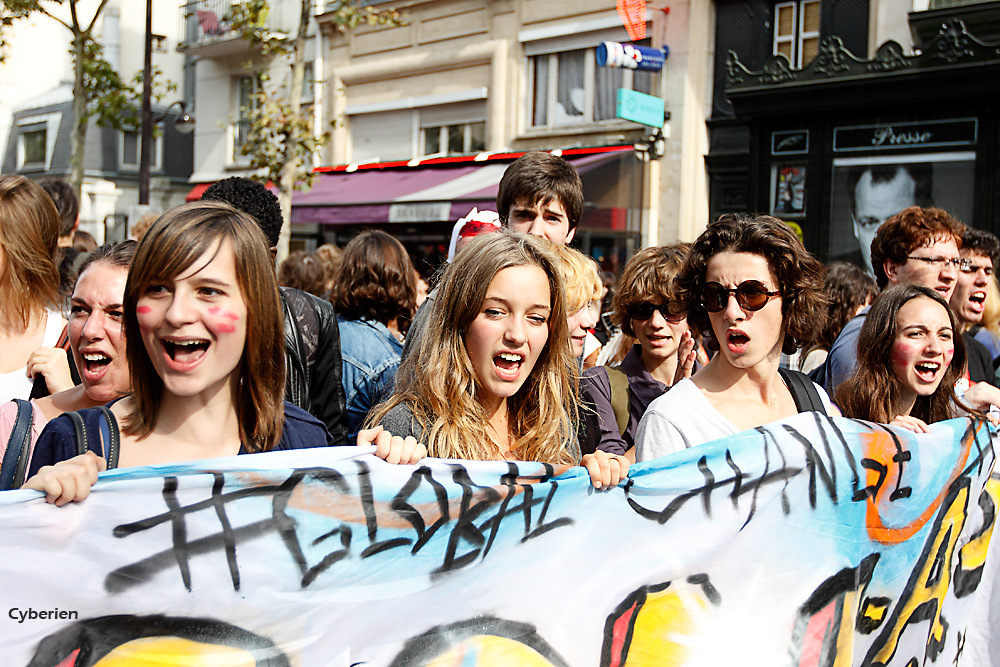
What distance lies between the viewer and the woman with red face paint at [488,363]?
7.32ft

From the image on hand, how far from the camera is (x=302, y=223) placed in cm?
1620

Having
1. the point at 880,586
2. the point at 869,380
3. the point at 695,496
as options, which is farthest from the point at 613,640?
the point at 869,380

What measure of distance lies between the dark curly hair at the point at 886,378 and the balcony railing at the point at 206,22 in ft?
62.9

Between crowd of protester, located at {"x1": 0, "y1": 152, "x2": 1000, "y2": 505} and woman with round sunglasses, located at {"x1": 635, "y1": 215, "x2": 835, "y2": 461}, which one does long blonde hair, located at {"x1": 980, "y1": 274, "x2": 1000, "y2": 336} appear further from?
woman with round sunglasses, located at {"x1": 635, "y1": 215, "x2": 835, "y2": 461}

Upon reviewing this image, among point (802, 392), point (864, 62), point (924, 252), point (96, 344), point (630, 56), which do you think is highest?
point (630, 56)

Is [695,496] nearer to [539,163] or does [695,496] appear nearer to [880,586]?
[880,586]

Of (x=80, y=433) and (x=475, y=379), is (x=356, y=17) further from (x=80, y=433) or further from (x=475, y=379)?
(x=80, y=433)

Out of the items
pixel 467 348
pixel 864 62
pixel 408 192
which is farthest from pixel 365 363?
pixel 408 192

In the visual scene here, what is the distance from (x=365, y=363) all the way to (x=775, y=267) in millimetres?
2004

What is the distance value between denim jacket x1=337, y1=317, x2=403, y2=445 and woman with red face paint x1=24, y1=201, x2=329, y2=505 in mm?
1551

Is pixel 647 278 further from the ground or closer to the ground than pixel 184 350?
further from the ground

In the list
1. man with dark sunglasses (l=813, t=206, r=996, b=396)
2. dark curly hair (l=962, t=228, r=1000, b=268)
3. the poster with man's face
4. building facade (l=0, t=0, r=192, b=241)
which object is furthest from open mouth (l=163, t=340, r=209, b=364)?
building facade (l=0, t=0, r=192, b=241)

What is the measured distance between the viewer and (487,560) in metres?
1.98

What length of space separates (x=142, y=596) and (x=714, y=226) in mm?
1750
